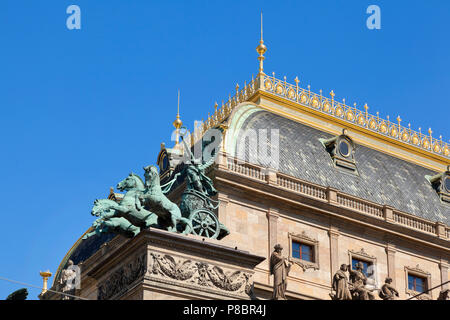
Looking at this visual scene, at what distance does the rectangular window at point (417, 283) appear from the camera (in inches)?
2542

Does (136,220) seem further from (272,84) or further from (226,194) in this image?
(272,84)

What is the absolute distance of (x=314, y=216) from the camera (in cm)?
6212

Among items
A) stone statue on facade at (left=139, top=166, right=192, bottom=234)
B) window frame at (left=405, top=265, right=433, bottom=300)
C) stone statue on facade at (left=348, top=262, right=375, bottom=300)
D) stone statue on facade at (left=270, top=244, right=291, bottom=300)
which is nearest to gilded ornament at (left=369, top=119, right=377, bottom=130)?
window frame at (left=405, top=265, right=433, bottom=300)

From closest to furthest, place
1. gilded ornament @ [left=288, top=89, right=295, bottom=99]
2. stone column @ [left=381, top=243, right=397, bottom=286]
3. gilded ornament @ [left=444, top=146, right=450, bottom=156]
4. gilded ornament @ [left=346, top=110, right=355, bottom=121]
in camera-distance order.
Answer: stone column @ [left=381, top=243, right=397, bottom=286]
gilded ornament @ [left=288, top=89, right=295, bottom=99]
gilded ornament @ [left=346, top=110, right=355, bottom=121]
gilded ornament @ [left=444, top=146, right=450, bottom=156]

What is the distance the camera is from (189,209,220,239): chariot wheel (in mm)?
47250

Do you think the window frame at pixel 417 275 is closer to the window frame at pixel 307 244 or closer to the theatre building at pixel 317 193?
the theatre building at pixel 317 193

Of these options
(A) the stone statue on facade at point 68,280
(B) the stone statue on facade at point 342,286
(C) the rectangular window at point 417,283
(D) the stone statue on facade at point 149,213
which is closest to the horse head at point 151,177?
(D) the stone statue on facade at point 149,213

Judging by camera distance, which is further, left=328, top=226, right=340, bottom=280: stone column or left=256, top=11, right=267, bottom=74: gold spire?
left=256, top=11, right=267, bottom=74: gold spire

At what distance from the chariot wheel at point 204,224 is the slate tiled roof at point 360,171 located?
14.0m

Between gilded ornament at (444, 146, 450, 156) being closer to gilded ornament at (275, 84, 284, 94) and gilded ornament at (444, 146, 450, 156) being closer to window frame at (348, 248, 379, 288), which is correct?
gilded ornament at (275, 84, 284, 94)

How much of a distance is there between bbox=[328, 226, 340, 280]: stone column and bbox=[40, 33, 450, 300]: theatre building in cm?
5

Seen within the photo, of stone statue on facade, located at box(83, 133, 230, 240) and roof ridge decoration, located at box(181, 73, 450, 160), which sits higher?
roof ridge decoration, located at box(181, 73, 450, 160)
